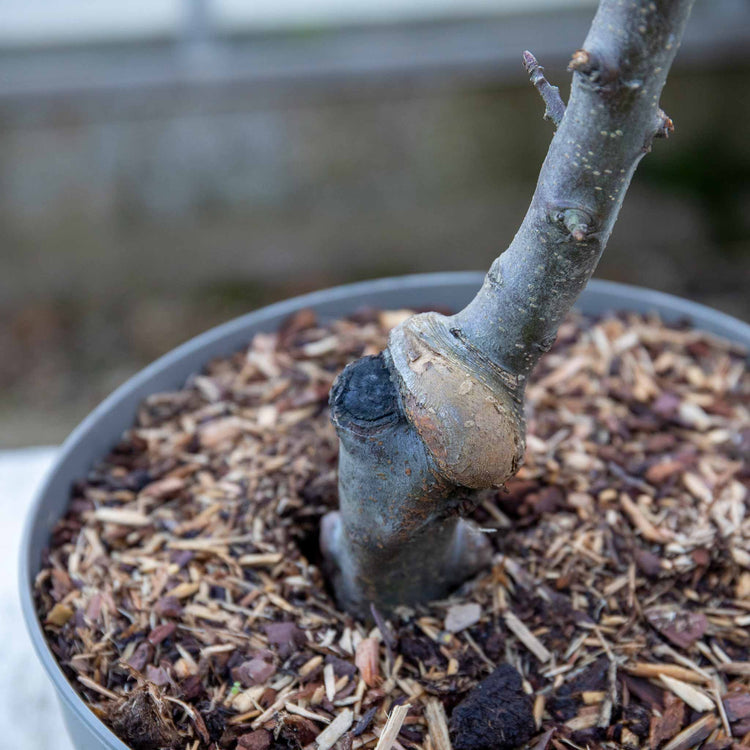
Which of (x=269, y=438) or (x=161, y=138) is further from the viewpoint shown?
(x=161, y=138)

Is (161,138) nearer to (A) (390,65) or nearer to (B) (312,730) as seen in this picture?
(A) (390,65)

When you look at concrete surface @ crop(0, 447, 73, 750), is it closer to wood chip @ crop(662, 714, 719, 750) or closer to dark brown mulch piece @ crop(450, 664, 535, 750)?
dark brown mulch piece @ crop(450, 664, 535, 750)

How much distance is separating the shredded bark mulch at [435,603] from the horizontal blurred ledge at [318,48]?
125 cm

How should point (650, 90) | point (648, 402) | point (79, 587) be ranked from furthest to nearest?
point (648, 402) → point (79, 587) → point (650, 90)

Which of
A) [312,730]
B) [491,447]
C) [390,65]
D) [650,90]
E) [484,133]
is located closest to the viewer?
[650,90]

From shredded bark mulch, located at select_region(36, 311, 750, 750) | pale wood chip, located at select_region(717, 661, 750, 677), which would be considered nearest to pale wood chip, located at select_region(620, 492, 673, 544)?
shredded bark mulch, located at select_region(36, 311, 750, 750)

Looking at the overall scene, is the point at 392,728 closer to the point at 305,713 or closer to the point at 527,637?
the point at 305,713

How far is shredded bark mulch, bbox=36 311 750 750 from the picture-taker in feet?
2.62

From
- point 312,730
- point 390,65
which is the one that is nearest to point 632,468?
point 312,730

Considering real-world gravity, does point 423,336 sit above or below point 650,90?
below

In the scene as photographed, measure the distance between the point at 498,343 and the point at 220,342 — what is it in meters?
0.63

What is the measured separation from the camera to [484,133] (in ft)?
7.72

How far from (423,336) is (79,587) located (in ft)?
1.75

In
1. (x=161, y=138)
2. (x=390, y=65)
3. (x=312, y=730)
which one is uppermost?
(x=390, y=65)
